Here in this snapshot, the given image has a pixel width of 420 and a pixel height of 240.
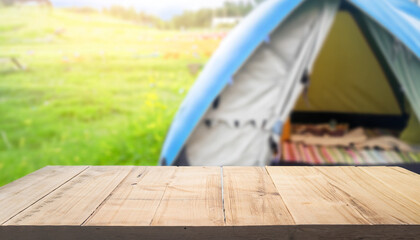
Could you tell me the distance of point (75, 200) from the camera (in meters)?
0.56

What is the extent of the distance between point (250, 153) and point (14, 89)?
159 inches

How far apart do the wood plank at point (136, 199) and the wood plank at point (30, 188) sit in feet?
0.40

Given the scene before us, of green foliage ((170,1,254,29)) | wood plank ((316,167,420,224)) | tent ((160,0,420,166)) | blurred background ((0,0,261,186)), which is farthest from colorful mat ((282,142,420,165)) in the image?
green foliage ((170,1,254,29))

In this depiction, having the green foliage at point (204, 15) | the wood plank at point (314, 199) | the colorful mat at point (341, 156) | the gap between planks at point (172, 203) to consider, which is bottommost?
the colorful mat at point (341, 156)

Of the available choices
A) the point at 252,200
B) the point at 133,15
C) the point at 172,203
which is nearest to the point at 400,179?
the point at 252,200

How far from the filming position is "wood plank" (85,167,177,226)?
0.48 metres

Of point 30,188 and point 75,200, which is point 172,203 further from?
point 30,188

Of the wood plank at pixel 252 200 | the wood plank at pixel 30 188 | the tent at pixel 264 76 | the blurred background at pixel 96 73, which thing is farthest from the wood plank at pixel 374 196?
the blurred background at pixel 96 73

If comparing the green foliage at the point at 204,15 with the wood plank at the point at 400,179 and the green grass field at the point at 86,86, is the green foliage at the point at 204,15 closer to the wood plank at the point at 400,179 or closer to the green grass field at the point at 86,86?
the green grass field at the point at 86,86

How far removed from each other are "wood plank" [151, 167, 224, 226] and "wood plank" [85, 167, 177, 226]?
1 centimetres

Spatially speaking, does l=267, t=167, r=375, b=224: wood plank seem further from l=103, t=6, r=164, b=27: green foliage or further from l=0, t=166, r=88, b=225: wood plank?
l=103, t=6, r=164, b=27: green foliage

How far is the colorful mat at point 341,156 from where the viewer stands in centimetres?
229

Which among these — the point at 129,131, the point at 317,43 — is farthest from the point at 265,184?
the point at 129,131

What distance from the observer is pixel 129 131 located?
4051mm
